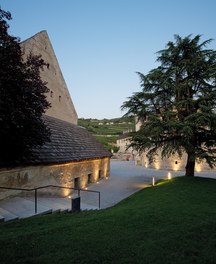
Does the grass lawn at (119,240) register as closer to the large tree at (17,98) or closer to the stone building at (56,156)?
the large tree at (17,98)

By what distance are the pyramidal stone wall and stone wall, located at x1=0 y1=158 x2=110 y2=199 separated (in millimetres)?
5585

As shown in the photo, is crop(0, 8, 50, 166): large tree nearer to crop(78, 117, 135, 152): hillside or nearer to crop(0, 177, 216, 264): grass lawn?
crop(0, 177, 216, 264): grass lawn

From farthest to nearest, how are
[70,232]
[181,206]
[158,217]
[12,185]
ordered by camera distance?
1. [12,185]
2. [181,206]
3. [158,217]
4. [70,232]

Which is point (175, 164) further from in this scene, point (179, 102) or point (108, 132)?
point (108, 132)

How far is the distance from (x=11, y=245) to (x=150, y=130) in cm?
1254

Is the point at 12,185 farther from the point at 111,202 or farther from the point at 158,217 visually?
the point at 158,217

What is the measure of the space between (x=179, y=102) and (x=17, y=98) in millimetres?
11411

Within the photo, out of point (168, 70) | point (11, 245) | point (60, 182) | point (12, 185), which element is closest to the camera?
point (11, 245)

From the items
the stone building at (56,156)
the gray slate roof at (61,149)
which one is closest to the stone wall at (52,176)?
the stone building at (56,156)

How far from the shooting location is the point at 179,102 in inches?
620

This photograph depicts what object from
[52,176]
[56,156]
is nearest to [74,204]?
[52,176]

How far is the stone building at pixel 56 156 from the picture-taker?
11.5 m

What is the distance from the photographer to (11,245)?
468cm

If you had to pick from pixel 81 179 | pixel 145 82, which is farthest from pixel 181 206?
pixel 145 82
